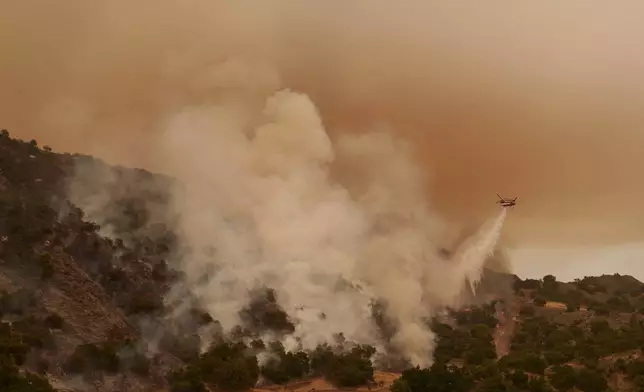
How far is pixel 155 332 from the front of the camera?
100250 millimetres

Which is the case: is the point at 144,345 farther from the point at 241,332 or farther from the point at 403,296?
the point at 403,296

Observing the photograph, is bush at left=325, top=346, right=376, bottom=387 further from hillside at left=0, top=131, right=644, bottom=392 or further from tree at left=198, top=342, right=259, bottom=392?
tree at left=198, top=342, right=259, bottom=392

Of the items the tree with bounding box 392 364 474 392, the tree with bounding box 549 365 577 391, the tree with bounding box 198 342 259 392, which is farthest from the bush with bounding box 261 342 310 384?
the tree with bounding box 549 365 577 391

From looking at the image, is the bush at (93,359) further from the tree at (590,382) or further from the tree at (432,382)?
the tree at (590,382)

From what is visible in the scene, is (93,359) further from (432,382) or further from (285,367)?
(432,382)

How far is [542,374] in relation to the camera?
92500mm

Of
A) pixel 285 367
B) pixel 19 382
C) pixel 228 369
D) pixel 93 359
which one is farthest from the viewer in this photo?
pixel 285 367

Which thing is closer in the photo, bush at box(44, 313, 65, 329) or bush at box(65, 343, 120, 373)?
bush at box(65, 343, 120, 373)

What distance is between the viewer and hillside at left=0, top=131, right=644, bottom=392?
82688 millimetres

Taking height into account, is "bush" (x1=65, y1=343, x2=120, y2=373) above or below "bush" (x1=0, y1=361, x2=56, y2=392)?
above

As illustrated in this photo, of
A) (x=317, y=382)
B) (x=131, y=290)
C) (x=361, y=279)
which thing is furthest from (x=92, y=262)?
(x=361, y=279)

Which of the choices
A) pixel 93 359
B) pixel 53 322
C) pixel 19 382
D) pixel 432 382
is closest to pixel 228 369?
pixel 93 359

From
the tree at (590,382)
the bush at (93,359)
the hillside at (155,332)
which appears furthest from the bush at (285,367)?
the tree at (590,382)

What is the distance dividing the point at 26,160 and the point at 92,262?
35.5m
